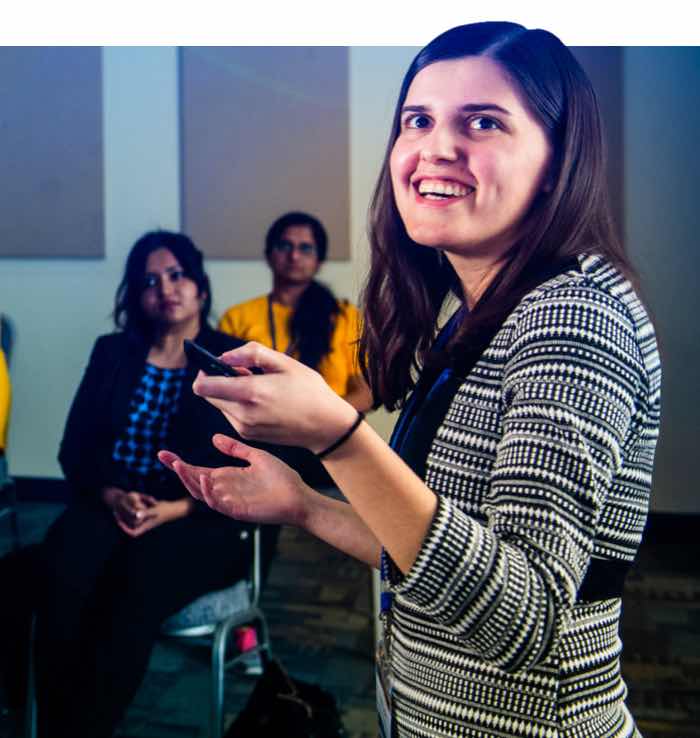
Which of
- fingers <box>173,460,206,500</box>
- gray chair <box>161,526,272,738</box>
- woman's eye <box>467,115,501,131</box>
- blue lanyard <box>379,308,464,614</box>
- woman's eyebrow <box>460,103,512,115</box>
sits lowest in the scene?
gray chair <box>161,526,272,738</box>

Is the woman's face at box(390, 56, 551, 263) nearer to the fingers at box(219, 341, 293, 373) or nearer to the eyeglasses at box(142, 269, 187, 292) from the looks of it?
the fingers at box(219, 341, 293, 373)

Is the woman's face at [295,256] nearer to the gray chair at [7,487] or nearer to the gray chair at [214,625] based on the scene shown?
the gray chair at [7,487]

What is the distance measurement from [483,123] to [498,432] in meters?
0.28

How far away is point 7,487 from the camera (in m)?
2.57

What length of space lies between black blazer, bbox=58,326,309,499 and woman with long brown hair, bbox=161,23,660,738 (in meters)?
1.02

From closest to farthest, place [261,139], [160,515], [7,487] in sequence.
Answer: [160,515] < [7,487] < [261,139]

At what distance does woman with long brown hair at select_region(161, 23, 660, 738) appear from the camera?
1.70ft

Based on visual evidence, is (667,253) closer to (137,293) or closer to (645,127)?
(645,127)

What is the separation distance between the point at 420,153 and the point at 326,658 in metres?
2.02

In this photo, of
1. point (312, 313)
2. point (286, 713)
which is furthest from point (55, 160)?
point (286, 713)

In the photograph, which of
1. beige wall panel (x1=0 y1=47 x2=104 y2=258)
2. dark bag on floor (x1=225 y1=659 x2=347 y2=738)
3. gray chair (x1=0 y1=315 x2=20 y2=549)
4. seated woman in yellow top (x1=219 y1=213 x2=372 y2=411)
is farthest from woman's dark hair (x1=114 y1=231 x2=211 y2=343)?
beige wall panel (x1=0 y1=47 x2=104 y2=258)

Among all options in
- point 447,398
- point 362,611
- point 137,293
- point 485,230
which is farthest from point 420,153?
point 362,611

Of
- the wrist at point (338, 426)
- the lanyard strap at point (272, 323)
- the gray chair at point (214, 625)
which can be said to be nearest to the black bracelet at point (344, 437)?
the wrist at point (338, 426)

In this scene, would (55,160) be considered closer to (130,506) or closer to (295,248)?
(295,248)
